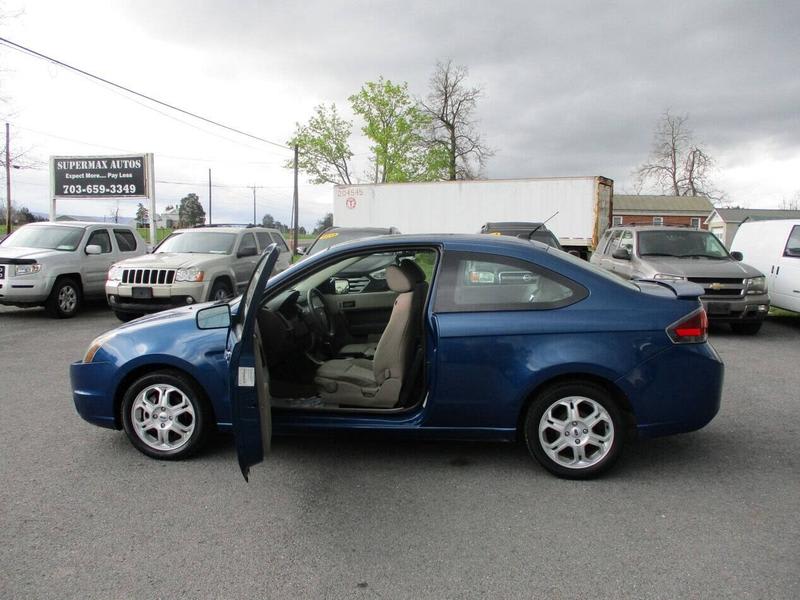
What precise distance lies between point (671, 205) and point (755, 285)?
63.2 meters

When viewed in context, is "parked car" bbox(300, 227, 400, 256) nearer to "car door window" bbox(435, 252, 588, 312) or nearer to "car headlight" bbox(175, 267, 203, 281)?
"car headlight" bbox(175, 267, 203, 281)

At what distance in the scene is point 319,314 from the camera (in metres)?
4.99

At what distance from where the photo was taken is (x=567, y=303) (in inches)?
152

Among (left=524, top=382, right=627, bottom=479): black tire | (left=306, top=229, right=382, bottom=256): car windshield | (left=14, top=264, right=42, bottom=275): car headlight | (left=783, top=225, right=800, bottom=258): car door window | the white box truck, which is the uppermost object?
the white box truck

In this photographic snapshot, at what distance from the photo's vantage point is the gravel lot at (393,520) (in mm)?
2797

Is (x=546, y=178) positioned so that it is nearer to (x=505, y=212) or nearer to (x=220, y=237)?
(x=505, y=212)

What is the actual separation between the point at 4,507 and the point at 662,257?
381 inches

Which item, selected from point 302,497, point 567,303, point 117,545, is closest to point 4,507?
point 117,545

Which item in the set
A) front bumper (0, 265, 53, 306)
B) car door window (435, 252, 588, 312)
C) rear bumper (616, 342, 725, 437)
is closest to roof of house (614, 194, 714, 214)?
front bumper (0, 265, 53, 306)

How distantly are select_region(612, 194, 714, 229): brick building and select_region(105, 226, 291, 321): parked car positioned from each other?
2324 inches

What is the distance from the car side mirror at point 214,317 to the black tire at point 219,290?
6.48 meters

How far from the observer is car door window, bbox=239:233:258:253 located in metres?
12.0

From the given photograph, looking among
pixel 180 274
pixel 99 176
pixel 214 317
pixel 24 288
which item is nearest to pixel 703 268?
pixel 214 317

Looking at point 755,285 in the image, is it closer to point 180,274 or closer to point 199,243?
point 180,274
